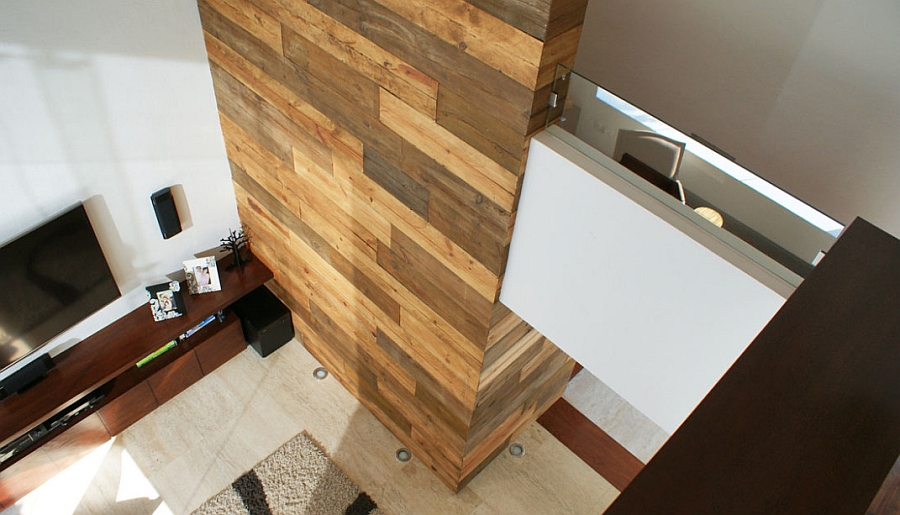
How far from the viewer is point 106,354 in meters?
3.57

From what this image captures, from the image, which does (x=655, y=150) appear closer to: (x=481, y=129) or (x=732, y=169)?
(x=732, y=169)

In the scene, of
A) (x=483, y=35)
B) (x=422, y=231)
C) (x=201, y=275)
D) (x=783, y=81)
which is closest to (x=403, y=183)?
(x=422, y=231)

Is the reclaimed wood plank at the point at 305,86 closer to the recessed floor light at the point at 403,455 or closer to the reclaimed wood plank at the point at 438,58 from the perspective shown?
the reclaimed wood plank at the point at 438,58

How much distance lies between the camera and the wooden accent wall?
81.3 inches

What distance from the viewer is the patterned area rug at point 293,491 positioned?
3545mm

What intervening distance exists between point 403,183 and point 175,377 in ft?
7.02

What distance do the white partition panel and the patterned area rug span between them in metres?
1.74

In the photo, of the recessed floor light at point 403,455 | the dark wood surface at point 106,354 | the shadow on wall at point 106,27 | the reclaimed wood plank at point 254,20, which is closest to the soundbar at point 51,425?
the dark wood surface at point 106,354

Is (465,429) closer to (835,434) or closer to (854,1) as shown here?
(854,1)

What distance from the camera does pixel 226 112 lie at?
3.49 m

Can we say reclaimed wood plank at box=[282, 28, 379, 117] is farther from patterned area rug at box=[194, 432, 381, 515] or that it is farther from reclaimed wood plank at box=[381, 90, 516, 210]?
patterned area rug at box=[194, 432, 381, 515]

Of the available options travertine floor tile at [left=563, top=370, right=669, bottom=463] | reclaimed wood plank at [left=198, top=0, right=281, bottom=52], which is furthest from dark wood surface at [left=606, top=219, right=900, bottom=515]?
travertine floor tile at [left=563, top=370, right=669, bottom=463]

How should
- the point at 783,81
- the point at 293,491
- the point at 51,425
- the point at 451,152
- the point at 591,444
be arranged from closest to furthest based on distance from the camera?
the point at 783,81 < the point at 451,152 < the point at 51,425 < the point at 293,491 < the point at 591,444

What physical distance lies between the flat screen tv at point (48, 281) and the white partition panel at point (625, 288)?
2.14 metres
